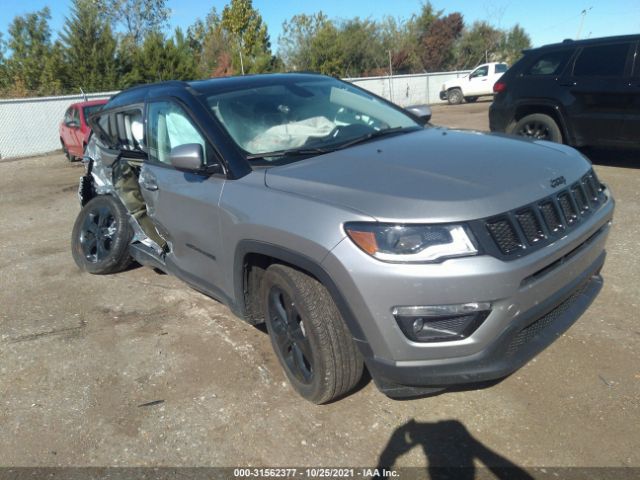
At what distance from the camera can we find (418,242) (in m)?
2.28

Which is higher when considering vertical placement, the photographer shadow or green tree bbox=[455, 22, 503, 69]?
green tree bbox=[455, 22, 503, 69]

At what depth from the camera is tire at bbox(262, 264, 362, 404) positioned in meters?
2.57

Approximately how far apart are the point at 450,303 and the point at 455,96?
24.8 meters

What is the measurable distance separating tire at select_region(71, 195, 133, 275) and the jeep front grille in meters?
3.47

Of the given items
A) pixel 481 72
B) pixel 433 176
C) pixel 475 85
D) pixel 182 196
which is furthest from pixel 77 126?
pixel 481 72

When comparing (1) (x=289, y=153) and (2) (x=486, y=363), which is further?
(1) (x=289, y=153)

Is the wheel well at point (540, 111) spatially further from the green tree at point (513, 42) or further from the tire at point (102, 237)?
the green tree at point (513, 42)

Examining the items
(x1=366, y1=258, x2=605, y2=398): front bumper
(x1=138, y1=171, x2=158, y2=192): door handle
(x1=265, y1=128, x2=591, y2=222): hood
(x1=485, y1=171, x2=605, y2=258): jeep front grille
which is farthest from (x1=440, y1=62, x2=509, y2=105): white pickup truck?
(x1=366, y1=258, x2=605, y2=398): front bumper

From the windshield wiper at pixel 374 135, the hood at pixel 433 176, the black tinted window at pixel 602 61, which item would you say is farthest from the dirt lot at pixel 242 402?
the black tinted window at pixel 602 61

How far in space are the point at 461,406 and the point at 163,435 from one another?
157cm

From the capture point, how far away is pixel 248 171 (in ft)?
9.82

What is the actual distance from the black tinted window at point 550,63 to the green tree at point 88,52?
778 inches

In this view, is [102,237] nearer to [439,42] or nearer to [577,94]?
[577,94]

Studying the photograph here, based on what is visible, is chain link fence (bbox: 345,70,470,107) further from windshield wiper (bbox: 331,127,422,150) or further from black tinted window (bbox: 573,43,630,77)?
windshield wiper (bbox: 331,127,422,150)
